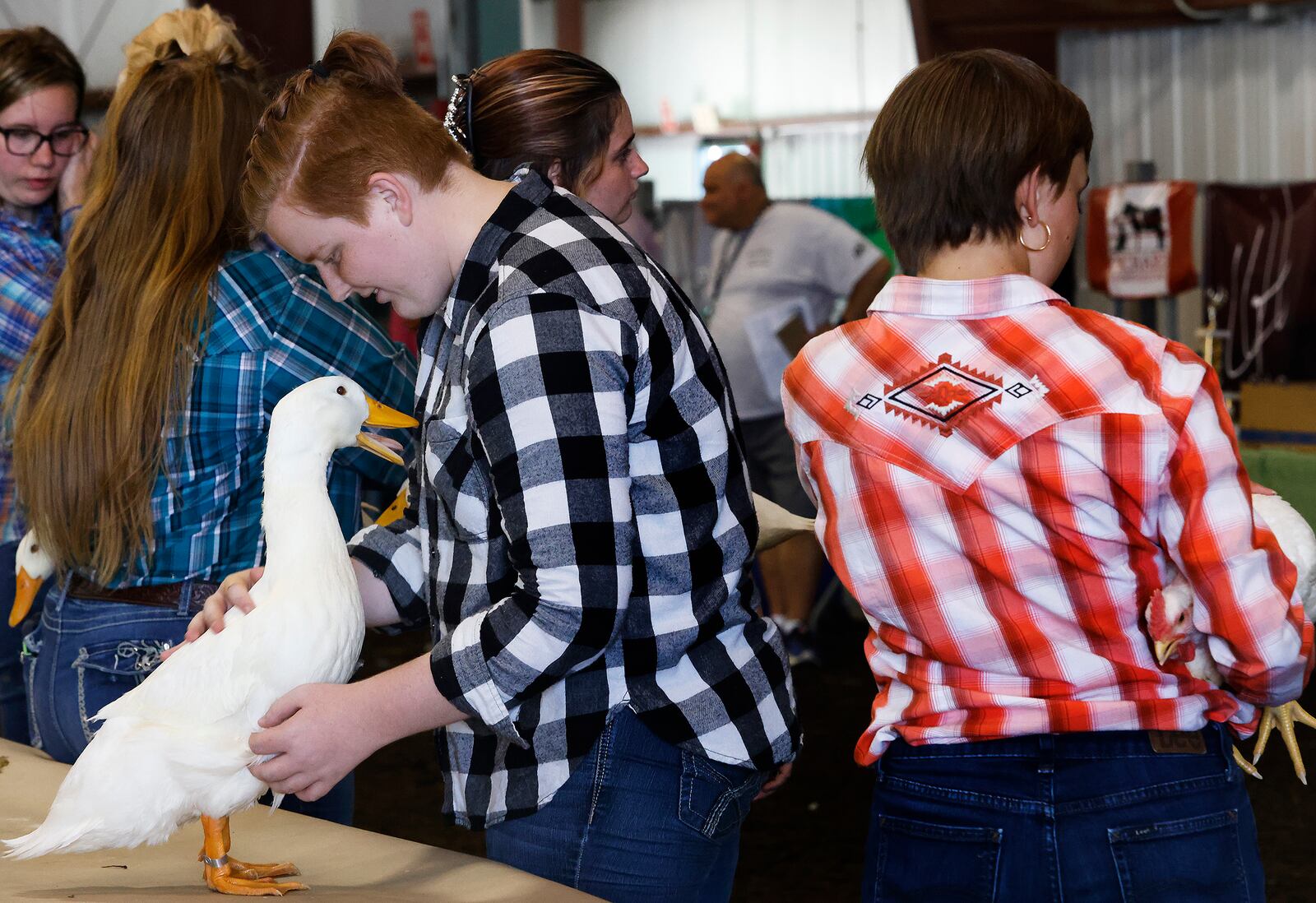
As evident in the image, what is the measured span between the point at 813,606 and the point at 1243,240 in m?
2.83

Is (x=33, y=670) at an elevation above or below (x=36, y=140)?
below

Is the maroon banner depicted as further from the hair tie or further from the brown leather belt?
the brown leather belt

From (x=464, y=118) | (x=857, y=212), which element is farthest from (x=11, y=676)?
(x=857, y=212)

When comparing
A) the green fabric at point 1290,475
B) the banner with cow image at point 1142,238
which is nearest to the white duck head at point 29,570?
the green fabric at point 1290,475

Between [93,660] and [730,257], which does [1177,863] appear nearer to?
[93,660]

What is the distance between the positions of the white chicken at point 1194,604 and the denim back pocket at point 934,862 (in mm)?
210

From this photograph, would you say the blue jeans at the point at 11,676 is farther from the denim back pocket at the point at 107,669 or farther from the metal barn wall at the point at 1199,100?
the metal barn wall at the point at 1199,100

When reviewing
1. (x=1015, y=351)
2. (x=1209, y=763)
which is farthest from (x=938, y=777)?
(x=1015, y=351)

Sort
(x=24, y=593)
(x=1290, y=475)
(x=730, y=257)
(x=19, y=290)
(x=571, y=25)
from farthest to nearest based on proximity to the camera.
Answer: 1. (x=571, y=25)
2. (x=730, y=257)
3. (x=1290, y=475)
4. (x=19, y=290)
5. (x=24, y=593)

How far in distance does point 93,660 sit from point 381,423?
20.0 inches

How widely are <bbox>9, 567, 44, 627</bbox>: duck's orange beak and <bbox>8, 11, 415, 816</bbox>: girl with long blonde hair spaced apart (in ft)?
0.50

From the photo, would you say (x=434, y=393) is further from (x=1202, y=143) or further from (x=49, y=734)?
(x=1202, y=143)

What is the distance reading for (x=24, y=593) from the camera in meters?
1.78

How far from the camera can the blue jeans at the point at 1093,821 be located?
1.08 meters
